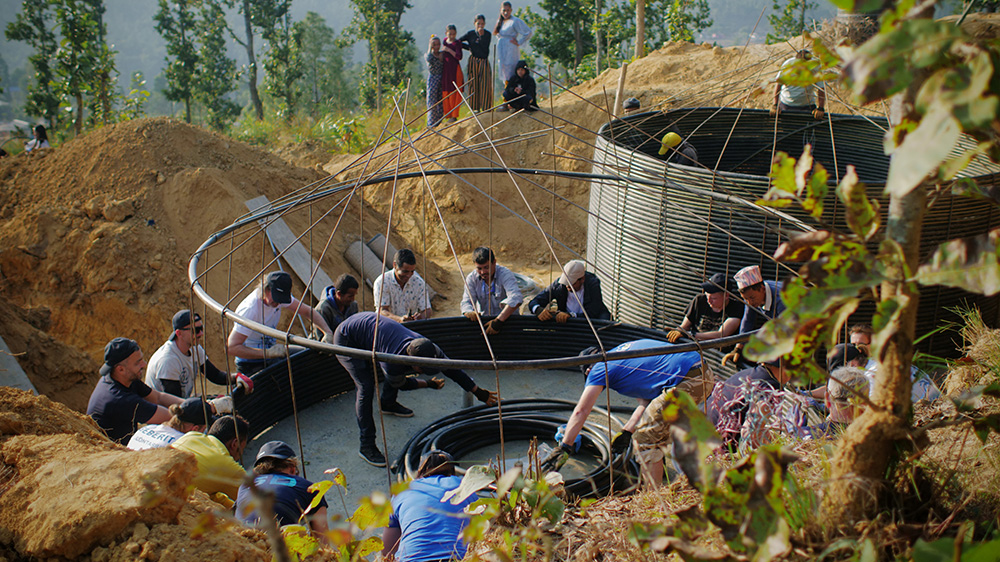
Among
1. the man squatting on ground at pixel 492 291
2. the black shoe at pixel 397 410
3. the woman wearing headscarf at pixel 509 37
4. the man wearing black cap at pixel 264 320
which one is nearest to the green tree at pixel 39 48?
the woman wearing headscarf at pixel 509 37

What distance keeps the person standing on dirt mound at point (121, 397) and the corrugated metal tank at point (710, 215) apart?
370cm

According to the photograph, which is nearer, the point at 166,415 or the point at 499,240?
the point at 166,415

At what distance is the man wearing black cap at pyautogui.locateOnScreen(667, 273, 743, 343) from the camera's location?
6012mm

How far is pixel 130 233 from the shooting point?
9.50 metres

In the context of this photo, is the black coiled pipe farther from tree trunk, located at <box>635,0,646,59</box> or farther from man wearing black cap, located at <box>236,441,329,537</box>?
tree trunk, located at <box>635,0,646,59</box>

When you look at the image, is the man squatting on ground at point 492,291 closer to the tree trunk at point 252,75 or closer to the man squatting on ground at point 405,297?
Result: the man squatting on ground at point 405,297

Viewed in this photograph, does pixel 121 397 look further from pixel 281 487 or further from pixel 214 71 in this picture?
pixel 214 71

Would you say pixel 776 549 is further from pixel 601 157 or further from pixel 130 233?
pixel 130 233

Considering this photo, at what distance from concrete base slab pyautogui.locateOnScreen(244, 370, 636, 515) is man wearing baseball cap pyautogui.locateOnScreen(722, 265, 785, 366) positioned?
1.58 metres

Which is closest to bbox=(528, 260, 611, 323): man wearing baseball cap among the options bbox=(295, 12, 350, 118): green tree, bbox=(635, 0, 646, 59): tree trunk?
bbox=(635, 0, 646, 59): tree trunk

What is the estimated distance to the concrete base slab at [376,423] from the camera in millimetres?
5699

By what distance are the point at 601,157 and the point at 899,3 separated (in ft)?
23.8

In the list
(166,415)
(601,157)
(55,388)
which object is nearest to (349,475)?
(166,415)

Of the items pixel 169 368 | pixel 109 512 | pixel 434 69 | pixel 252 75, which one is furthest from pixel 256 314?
pixel 252 75
